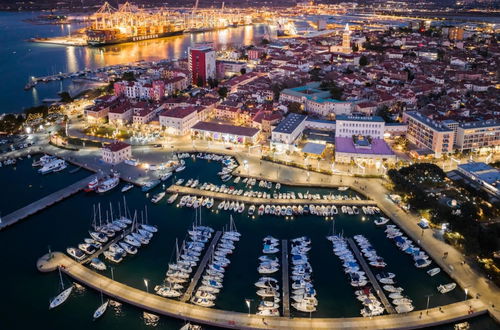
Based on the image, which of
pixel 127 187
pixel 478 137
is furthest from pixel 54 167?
pixel 478 137

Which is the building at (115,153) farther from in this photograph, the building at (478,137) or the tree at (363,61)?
the tree at (363,61)

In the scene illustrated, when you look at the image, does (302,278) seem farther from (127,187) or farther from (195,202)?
(127,187)

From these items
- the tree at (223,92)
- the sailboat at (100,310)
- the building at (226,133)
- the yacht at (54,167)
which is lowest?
the sailboat at (100,310)

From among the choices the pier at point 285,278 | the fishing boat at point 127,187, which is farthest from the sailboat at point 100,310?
the fishing boat at point 127,187

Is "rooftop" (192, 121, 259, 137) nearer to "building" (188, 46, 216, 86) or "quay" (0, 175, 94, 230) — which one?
"quay" (0, 175, 94, 230)

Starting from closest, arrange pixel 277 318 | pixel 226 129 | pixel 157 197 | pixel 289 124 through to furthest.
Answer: pixel 277 318 → pixel 157 197 → pixel 289 124 → pixel 226 129

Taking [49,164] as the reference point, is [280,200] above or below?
below

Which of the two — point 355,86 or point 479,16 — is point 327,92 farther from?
point 479,16
